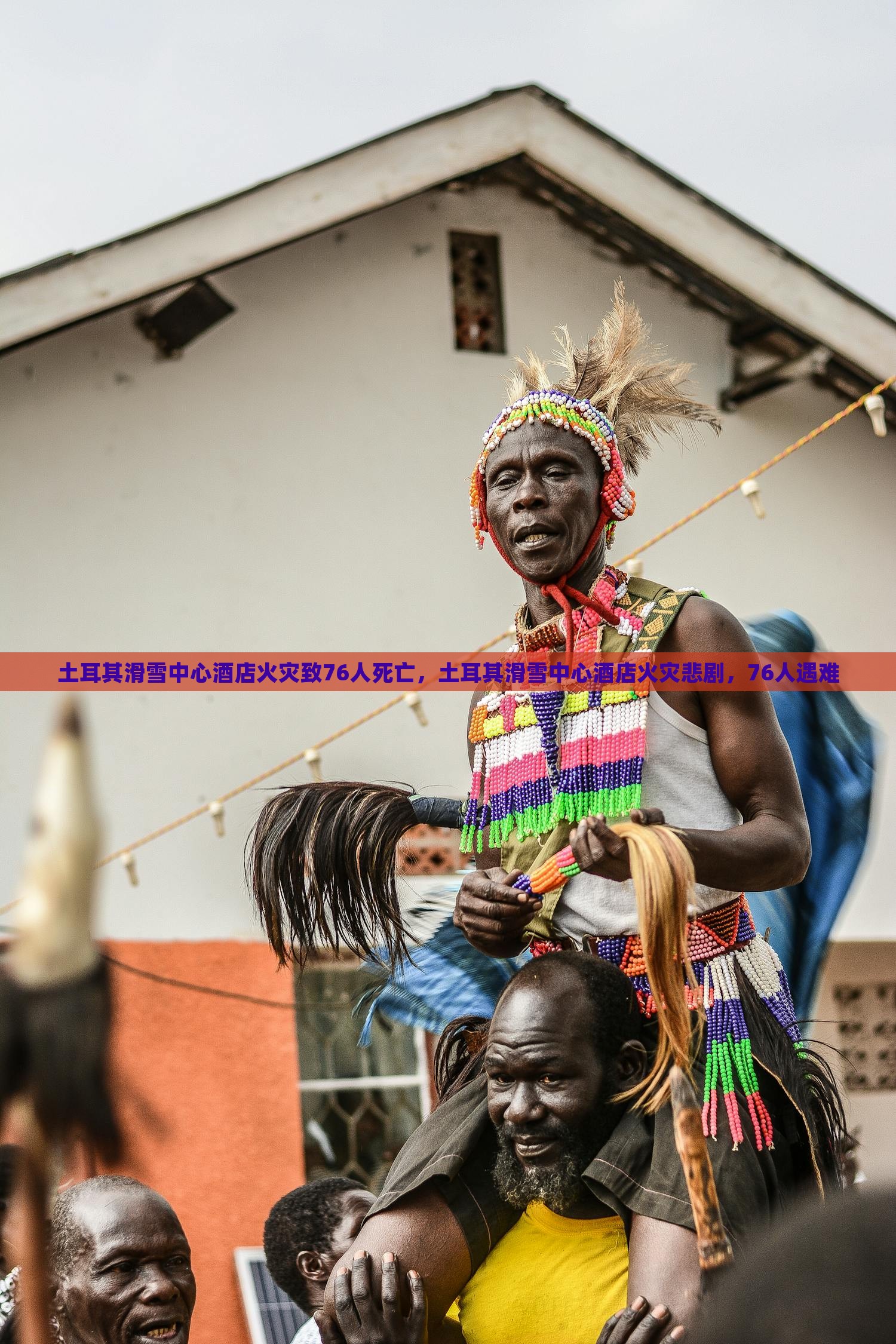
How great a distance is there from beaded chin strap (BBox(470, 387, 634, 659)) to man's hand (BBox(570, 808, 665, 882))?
52 centimetres

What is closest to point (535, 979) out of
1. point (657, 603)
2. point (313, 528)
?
point (657, 603)

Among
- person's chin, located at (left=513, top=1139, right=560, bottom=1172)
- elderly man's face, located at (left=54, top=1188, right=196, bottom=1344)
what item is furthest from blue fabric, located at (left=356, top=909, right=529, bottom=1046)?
person's chin, located at (left=513, top=1139, right=560, bottom=1172)

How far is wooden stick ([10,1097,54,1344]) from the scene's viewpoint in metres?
1.13

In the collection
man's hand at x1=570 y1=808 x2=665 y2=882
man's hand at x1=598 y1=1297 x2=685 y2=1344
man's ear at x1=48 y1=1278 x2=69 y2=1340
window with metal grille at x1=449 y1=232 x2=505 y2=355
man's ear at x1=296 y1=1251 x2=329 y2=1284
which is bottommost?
man's ear at x1=296 y1=1251 x2=329 y2=1284

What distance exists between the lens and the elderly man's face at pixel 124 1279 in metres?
3.34

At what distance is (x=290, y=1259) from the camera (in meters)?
4.74

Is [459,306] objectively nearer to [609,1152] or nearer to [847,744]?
[847,744]

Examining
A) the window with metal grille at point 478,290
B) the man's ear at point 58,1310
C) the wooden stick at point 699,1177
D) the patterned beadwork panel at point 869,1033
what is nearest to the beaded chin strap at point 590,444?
the wooden stick at point 699,1177

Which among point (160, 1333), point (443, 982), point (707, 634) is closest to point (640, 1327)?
point (707, 634)

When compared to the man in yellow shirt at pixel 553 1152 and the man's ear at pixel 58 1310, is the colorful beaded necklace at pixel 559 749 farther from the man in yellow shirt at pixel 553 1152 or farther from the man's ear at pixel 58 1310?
the man's ear at pixel 58 1310

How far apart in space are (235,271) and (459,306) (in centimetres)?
114

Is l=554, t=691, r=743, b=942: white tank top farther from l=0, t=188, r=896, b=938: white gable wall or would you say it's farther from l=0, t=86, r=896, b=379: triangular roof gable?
l=0, t=86, r=896, b=379: triangular roof gable

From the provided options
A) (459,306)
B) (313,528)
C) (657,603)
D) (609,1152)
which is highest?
(459,306)

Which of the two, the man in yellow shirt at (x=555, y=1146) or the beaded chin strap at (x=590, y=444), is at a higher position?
the beaded chin strap at (x=590, y=444)
